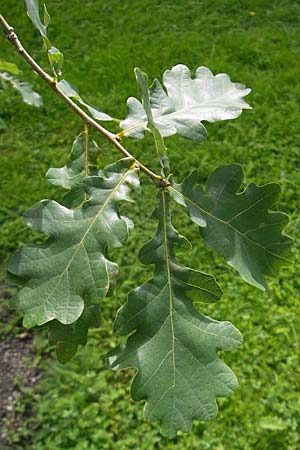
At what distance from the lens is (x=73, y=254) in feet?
3.92

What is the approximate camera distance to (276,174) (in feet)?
12.7

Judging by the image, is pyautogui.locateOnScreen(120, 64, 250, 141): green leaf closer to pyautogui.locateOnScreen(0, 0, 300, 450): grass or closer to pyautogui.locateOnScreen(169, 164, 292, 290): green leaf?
pyautogui.locateOnScreen(169, 164, 292, 290): green leaf

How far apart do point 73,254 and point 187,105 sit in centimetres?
49

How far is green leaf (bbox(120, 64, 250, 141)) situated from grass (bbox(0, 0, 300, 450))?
171 cm

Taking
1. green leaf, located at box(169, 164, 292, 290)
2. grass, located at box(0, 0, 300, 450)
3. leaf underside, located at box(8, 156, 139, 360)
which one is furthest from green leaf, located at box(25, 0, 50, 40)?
grass, located at box(0, 0, 300, 450)

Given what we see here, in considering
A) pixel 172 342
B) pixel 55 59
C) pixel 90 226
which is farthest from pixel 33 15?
pixel 172 342

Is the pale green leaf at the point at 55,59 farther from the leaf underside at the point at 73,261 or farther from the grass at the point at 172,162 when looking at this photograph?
the grass at the point at 172,162

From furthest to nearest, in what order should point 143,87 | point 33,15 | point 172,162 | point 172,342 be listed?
point 172,162
point 33,15
point 172,342
point 143,87

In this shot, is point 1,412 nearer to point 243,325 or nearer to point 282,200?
point 243,325

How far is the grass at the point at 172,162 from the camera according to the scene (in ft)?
9.05

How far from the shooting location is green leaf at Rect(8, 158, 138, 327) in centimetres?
117

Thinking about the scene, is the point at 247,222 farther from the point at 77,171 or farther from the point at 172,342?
the point at 77,171

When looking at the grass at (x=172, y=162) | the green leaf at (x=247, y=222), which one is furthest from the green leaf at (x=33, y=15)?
the grass at (x=172, y=162)

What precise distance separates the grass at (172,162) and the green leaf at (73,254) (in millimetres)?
1688
